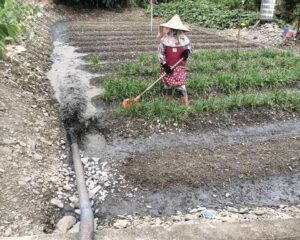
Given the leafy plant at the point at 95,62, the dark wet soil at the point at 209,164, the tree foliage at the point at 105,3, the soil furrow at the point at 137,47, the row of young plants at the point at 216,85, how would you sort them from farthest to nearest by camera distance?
the tree foliage at the point at 105,3 → the soil furrow at the point at 137,47 → the leafy plant at the point at 95,62 → the row of young plants at the point at 216,85 → the dark wet soil at the point at 209,164

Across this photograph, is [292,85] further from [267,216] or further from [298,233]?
[298,233]

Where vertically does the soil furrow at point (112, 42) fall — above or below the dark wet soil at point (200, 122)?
above

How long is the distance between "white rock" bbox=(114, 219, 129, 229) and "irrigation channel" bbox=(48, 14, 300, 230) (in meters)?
0.12

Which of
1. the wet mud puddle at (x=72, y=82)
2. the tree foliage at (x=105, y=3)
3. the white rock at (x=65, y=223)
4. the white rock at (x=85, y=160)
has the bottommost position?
the white rock at (x=65, y=223)

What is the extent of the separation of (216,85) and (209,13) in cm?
1017

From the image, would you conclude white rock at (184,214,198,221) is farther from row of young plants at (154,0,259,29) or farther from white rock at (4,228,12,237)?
row of young plants at (154,0,259,29)

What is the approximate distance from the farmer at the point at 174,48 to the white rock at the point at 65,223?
3.01 metres

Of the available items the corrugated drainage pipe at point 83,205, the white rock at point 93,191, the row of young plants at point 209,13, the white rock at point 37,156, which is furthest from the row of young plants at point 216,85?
the row of young plants at point 209,13

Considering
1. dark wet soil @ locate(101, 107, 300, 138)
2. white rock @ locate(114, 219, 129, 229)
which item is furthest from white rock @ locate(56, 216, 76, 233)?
dark wet soil @ locate(101, 107, 300, 138)

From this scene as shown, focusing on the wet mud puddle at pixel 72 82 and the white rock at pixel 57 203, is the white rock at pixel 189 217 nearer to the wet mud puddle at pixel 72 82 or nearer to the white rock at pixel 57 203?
the white rock at pixel 57 203

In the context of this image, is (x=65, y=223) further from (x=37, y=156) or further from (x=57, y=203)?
(x=37, y=156)

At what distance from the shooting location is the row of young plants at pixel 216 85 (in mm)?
6047

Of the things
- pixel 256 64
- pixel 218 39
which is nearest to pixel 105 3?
pixel 218 39

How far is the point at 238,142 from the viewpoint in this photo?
5.39m
